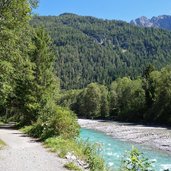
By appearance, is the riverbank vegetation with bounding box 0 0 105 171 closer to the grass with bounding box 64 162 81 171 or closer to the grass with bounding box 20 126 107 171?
the grass with bounding box 20 126 107 171

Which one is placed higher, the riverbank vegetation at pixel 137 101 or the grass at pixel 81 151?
the riverbank vegetation at pixel 137 101

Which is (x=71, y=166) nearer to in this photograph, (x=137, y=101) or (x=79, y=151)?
(x=79, y=151)

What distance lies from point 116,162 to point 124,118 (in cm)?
8603

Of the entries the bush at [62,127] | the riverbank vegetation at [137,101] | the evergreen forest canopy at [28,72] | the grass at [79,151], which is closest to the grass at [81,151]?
the grass at [79,151]

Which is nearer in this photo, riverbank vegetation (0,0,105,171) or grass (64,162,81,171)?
grass (64,162,81,171)

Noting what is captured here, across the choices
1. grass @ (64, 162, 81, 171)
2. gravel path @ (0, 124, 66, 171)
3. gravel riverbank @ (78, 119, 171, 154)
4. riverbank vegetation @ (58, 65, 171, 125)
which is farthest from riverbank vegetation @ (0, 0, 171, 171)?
gravel riverbank @ (78, 119, 171, 154)

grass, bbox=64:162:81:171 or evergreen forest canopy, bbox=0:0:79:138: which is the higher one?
evergreen forest canopy, bbox=0:0:79:138

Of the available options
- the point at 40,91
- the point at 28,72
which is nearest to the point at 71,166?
the point at 28,72

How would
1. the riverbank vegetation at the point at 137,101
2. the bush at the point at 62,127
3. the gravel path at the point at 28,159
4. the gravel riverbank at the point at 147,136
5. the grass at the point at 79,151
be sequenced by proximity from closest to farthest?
the gravel path at the point at 28,159, the grass at the point at 79,151, the bush at the point at 62,127, the gravel riverbank at the point at 147,136, the riverbank vegetation at the point at 137,101

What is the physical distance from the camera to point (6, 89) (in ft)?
81.4

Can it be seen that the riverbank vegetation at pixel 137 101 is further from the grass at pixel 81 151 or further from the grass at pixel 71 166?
the grass at pixel 71 166

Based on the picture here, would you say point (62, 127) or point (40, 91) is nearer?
point (62, 127)

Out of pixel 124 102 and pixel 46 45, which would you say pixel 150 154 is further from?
pixel 124 102

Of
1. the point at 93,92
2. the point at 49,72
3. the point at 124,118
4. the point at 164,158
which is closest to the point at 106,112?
the point at 93,92
